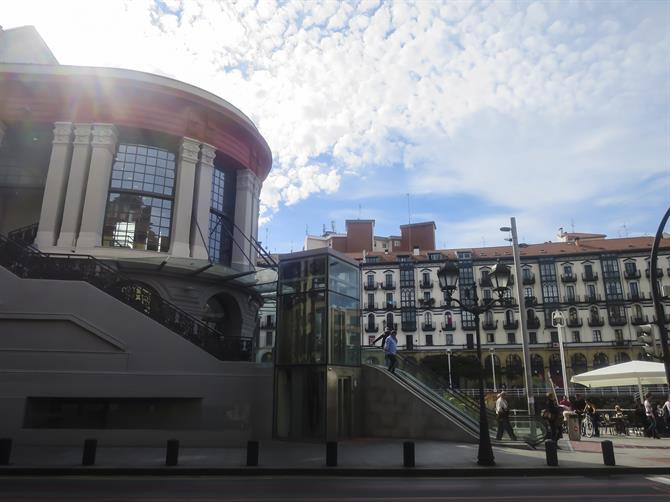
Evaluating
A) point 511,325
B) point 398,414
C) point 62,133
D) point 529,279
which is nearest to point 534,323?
point 511,325

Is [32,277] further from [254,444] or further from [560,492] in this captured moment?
[560,492]

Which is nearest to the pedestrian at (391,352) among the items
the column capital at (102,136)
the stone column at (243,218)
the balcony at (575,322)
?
the stone column at (243,218)

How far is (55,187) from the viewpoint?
23.6 metres

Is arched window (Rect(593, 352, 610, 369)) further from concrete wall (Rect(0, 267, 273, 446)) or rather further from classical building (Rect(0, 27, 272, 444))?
concrete wall (Rect(0, 267, 273, 446))

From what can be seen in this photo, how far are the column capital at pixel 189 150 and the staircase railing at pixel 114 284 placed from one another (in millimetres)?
8621

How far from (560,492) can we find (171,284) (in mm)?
18877

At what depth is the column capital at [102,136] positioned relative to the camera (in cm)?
2417

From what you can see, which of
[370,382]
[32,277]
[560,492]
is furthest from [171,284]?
[560,492]

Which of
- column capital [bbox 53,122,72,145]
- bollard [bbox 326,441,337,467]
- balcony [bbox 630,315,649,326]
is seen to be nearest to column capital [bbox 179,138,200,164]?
column capital [bbox 53,122,72,145]

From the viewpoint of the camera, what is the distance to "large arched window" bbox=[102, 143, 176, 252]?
79.8ft

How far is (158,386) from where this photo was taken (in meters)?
17.3

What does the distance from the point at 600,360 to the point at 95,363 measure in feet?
244

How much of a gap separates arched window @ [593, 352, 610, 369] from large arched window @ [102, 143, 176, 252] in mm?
69104

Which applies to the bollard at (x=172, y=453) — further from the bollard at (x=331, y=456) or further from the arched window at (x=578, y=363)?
the arched window at (x=578, y=363)
